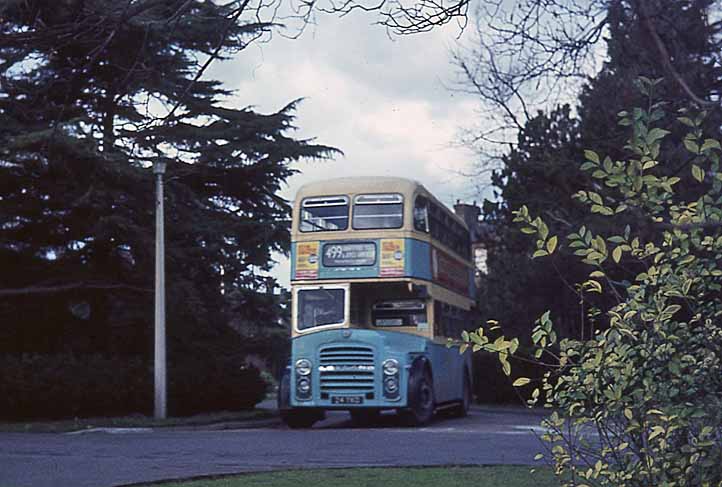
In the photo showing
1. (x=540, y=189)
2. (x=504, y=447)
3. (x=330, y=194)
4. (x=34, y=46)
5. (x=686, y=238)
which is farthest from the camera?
(x=540, y=189)

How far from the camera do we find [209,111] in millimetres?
28359

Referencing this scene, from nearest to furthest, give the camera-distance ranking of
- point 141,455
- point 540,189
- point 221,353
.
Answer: point 141,455
point 221,353
point 540,189

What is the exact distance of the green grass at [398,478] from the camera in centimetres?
1088

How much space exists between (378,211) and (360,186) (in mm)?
760

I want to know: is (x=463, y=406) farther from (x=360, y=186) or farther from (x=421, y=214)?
(x=360, y=186)

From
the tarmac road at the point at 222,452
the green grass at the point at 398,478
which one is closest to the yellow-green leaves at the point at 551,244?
the tarmac road at the point at 222,452

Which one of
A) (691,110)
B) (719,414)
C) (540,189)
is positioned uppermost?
(540,189)

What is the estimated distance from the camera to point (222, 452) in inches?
603

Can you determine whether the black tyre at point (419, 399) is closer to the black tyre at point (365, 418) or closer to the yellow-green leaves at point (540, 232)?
the black tyre at point (365, 418)

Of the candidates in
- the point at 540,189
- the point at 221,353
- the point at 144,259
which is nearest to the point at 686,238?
the point at 144,259

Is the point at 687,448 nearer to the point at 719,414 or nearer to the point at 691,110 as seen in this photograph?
the point at 719,414

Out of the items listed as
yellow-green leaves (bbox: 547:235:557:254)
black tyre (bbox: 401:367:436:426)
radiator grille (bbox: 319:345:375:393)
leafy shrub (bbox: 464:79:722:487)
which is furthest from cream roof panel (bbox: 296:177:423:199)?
yellow-green leaves (bbox: 547:235:557:254)

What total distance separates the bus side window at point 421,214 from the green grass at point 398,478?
10.6 m

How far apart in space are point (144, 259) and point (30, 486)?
649 inches
